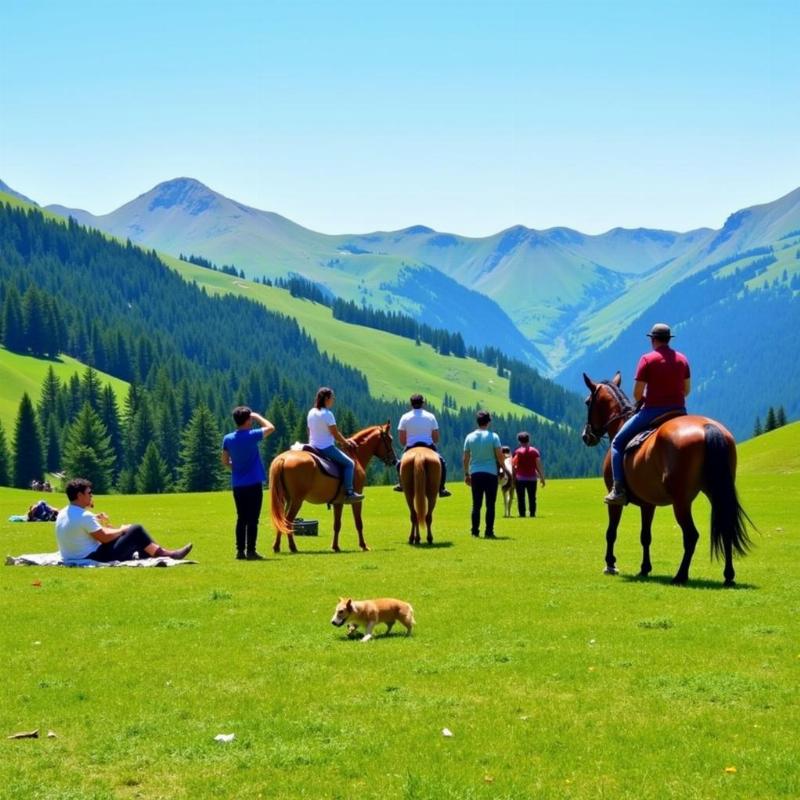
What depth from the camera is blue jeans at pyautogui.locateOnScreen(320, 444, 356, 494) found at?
2680cm

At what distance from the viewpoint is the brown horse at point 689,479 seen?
18.3 meters

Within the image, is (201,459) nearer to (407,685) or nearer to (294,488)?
(294,488)

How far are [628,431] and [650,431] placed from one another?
52 cm

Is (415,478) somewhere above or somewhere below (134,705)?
above

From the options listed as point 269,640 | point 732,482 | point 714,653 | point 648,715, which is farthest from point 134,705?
point 732,482

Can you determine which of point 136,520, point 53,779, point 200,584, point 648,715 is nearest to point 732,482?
point 648,715

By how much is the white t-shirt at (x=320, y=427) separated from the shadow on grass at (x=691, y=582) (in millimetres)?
9044

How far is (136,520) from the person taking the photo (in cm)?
4403

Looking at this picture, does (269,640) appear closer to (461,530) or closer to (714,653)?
(714,653)

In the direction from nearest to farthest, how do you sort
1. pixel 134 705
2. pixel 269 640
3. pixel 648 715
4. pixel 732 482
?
pixel 648 715
pixel 134 705
pixel 269 640
pixel 732 482

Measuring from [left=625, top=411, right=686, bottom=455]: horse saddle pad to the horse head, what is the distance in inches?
77.0

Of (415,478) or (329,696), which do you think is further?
(415,478)

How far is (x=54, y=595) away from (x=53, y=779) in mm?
10900

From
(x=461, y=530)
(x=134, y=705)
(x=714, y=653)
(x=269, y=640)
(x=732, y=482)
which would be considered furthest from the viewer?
(x=461, y=530)
